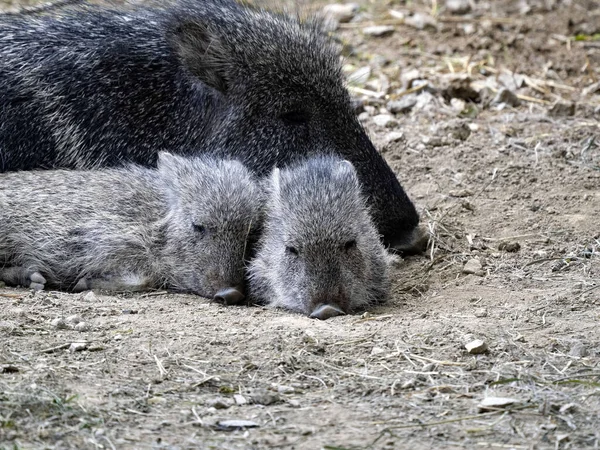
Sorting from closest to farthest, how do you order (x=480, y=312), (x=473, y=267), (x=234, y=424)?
1. (x=234, y=424)
2. (x=480, y=312)
3. (x=473, y=267)

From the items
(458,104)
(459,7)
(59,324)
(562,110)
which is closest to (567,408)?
(59,324)

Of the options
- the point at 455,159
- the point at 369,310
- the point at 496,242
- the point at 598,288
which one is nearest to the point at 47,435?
the point at 369,310

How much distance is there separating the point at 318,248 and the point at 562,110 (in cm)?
372

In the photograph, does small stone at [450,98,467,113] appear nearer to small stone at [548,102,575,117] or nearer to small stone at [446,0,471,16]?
small stone at [548,102,575,117]

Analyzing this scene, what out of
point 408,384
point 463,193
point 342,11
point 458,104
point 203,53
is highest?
point 203,53

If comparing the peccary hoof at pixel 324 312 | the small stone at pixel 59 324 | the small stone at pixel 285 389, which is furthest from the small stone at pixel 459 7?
the small stone at pixel 285 389

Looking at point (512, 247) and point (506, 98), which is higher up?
point (506, 98)

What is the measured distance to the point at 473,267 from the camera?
20.0 feet

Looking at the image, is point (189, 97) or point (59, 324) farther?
point (189, 97)

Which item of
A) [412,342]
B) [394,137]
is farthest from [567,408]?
[394,137]

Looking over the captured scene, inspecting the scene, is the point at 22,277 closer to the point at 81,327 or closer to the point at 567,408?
the point at 81,327

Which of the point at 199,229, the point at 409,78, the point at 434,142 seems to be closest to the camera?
the point at 199,229

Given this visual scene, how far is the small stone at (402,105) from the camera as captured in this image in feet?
28.0

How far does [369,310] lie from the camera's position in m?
5.59
